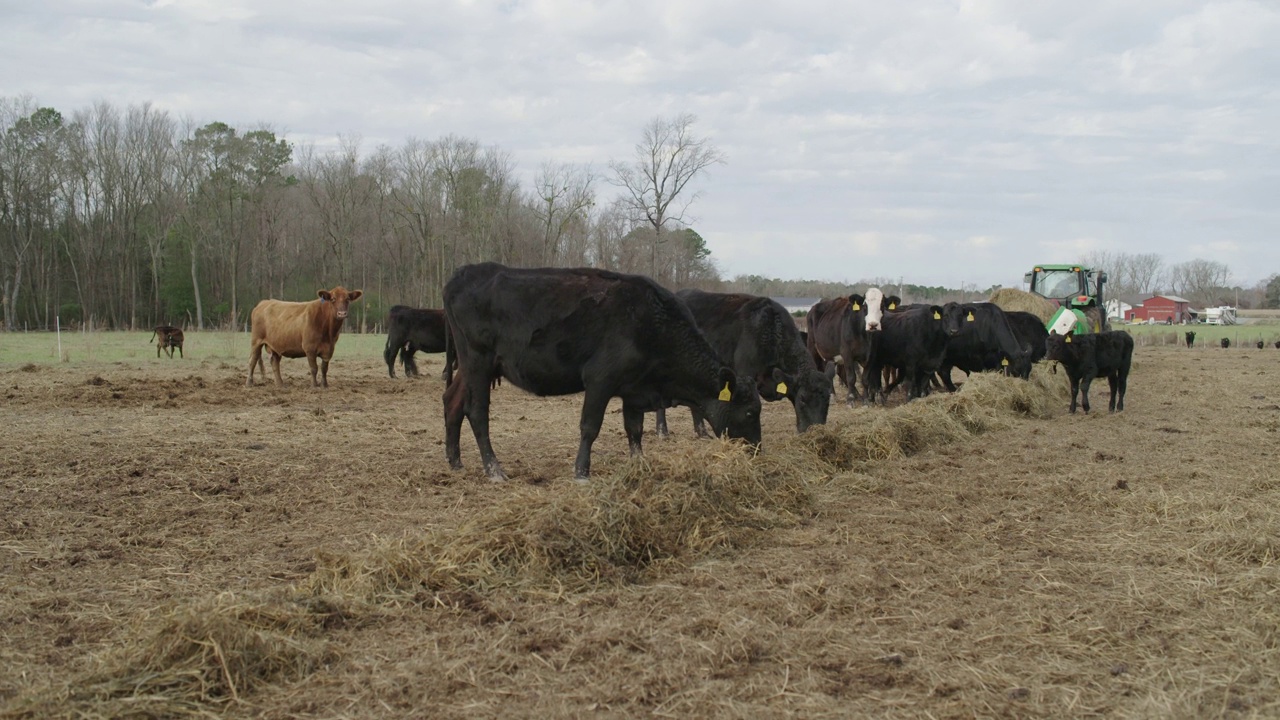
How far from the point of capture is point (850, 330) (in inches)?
656

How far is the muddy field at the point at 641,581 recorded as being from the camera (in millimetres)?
3707

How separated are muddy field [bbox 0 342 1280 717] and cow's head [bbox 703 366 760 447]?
40 cm

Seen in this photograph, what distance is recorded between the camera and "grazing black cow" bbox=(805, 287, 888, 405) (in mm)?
16438

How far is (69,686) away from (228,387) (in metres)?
13.8

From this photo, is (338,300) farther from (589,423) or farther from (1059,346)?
(1059,346)

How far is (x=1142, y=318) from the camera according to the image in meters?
121

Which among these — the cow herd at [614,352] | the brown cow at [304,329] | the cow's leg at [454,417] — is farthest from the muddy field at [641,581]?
the brown cow at [304,329]

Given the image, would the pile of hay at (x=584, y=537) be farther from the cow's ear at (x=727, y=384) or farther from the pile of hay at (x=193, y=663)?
the cow's ear at (x=727, y=384)

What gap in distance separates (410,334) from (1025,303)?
16615 millimetres

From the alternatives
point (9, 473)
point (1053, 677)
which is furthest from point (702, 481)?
point (9, 473)

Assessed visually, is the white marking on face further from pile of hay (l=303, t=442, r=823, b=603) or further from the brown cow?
the brown cow

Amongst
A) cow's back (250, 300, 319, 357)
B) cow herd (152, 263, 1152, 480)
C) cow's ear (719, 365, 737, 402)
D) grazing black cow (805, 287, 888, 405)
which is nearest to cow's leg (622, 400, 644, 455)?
cow herd (152, 263, 1152, 480)

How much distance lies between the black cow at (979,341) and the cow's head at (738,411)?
29.5 feet

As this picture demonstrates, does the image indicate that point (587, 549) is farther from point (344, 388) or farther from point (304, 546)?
point (344, 388)
